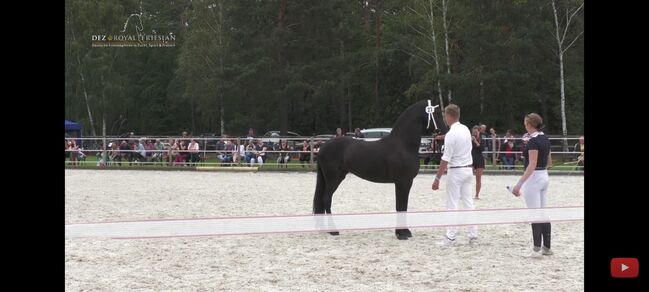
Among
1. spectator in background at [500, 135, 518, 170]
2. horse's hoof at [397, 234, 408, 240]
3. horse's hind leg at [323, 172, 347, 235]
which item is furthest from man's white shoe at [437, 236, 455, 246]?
spectator in background at [500, 135, 518, 170]

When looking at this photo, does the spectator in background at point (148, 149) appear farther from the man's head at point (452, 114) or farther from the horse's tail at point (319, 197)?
the man's head at point (452, 114)

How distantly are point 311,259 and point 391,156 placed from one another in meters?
2.00

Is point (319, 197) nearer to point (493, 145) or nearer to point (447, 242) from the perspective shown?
point (447, 242)

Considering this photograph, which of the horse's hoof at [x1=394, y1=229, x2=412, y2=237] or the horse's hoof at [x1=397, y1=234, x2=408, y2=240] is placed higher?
the horse's hoof at [x1=394, y1=229, x2=412, y2=237]

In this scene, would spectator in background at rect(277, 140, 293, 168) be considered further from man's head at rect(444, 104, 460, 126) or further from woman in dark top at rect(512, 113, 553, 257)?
woman in dark top at rect(512, 113, 553, 257)

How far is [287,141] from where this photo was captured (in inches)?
891

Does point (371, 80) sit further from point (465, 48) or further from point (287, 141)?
point (287, 141)

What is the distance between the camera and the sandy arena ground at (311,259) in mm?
5359

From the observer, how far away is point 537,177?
6.31 meters
